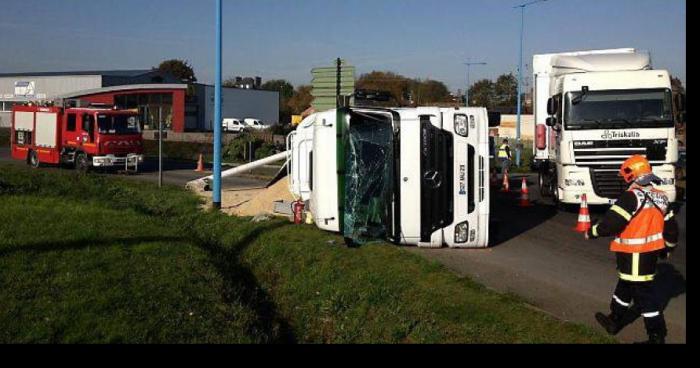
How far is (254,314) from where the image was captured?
8.54m

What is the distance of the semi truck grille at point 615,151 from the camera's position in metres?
14.9

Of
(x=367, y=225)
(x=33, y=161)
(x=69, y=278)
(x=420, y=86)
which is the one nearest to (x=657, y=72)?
(x=367, y=225)

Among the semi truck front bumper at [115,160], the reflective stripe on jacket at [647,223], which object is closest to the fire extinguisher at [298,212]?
the reflective stripe on jacket at [647,223]

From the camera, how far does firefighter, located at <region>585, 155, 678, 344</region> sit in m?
6.72

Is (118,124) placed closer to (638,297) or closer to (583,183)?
(583,183)

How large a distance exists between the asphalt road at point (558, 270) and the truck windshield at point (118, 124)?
1712 centimetres

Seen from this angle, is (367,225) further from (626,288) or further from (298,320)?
(626,288)

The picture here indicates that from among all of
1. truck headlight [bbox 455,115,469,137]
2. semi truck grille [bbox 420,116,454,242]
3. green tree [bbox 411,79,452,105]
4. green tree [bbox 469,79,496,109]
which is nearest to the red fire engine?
semi truck grille [bbox 420,116,454,242]

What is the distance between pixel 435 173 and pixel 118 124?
1917 cm

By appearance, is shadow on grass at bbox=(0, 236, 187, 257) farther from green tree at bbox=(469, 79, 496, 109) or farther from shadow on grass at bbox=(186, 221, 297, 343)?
green tree at bbox=(469, 79, 496, 109)

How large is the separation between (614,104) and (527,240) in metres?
4.05

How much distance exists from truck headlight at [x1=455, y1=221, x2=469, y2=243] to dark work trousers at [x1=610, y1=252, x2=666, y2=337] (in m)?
4.34

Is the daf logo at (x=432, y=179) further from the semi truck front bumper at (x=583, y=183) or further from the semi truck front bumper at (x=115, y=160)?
the semi truck front bumper at (x=115, y=160)

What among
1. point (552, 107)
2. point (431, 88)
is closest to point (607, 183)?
point (552, 107)
